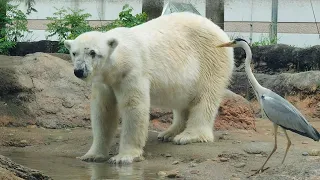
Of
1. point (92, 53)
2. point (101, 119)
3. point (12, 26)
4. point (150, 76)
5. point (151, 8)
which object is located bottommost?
point (101, 119)

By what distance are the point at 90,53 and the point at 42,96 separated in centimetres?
247

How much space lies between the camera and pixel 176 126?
26.0ft

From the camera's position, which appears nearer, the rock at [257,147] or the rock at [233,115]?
the rock at [257,147]

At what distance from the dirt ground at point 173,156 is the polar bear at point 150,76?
283 mm

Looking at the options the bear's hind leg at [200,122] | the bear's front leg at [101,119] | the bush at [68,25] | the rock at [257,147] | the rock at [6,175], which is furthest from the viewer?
the bush at [68,25]

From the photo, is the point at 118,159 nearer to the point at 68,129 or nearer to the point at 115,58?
the point at 115,58

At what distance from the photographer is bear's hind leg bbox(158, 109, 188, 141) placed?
7801 mm

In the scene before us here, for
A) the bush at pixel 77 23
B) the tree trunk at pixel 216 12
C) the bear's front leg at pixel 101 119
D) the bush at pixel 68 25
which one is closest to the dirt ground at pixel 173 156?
the bear's front leg at pixel 101 119

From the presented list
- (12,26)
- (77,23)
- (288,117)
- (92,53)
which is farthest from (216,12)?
(288,117)

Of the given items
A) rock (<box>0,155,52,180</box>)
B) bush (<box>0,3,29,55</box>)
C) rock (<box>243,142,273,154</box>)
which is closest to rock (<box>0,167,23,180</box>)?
rock (<box>0,155,52,180</box>)

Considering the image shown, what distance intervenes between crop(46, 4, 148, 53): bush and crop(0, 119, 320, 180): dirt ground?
3.96 metres

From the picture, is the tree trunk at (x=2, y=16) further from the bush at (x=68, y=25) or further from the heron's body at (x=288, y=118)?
the heron's body at (x=288, y=118)

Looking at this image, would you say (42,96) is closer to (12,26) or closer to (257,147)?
(257,147)

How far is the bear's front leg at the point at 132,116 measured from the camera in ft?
22.1
